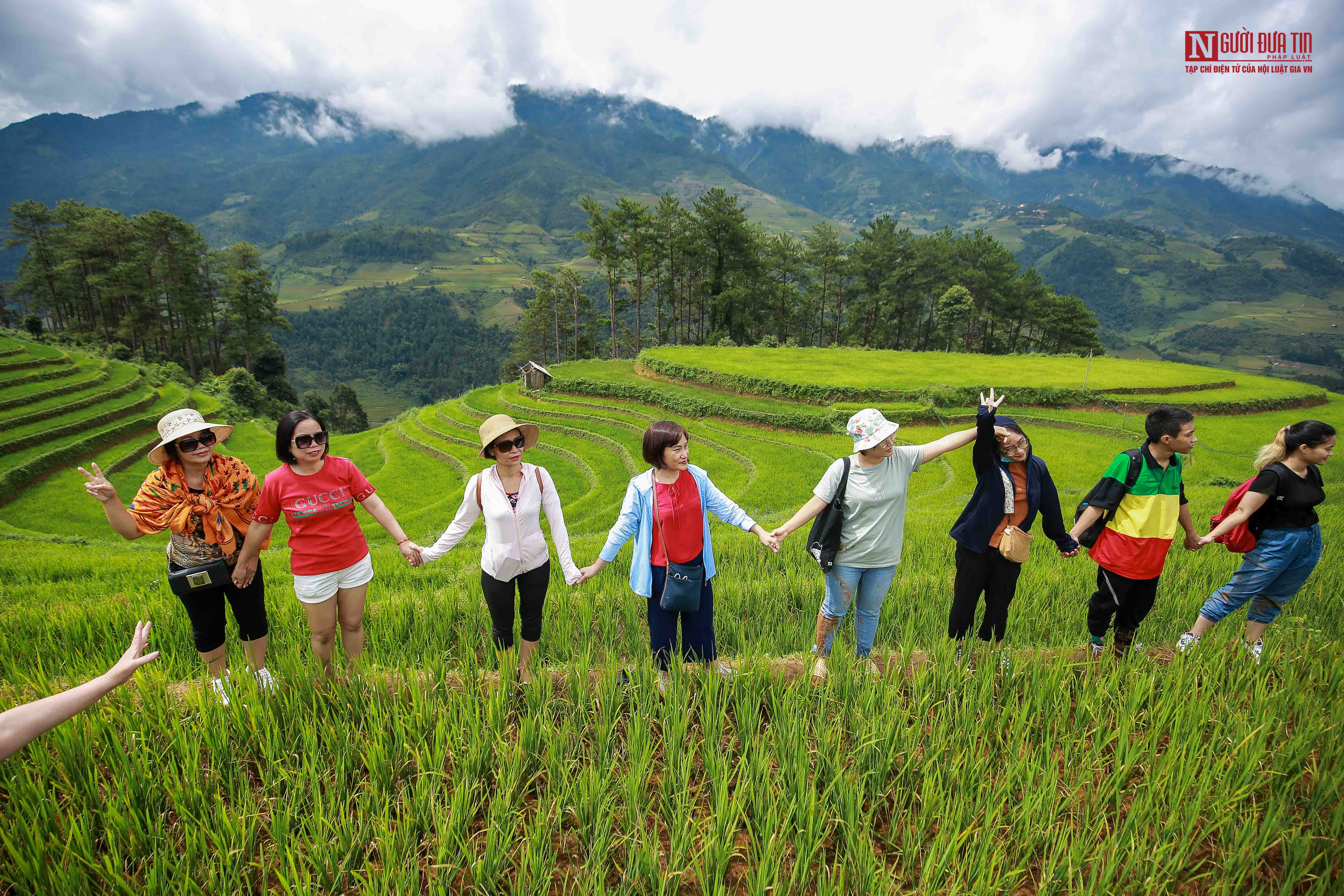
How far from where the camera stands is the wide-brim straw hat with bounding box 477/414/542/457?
128 inches

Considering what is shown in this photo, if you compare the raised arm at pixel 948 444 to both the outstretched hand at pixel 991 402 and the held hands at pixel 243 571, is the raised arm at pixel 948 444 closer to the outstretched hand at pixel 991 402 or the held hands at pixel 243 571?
the outstretched hand at pixel 991 402

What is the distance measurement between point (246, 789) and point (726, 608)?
3.27 meters

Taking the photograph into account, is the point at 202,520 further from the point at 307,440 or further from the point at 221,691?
the point at 221,691

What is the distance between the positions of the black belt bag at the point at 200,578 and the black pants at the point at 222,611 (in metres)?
0.04

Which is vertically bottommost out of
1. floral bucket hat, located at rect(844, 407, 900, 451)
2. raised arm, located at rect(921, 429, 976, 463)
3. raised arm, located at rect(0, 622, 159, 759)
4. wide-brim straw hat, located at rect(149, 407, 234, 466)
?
raised arm, located at rect(0, 622, 159, 759)

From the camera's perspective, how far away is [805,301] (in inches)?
1944

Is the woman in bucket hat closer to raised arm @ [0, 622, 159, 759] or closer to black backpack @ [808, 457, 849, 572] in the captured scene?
black backpack @ [808, 457, 849, 572]

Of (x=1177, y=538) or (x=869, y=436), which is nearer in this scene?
(x=869, y=436)

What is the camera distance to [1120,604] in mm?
3812

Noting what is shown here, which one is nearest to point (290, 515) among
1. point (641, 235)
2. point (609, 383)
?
point (609, 383)

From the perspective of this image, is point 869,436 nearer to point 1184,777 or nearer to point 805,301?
point 1184,777

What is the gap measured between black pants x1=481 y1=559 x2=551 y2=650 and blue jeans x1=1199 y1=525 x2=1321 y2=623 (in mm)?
4581

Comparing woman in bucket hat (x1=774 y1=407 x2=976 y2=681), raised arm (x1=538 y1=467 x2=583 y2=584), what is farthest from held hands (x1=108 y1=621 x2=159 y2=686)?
woman in bucket hat (x1=774 y1=407 x2=976 y2=681)

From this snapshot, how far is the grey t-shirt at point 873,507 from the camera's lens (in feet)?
11.2
